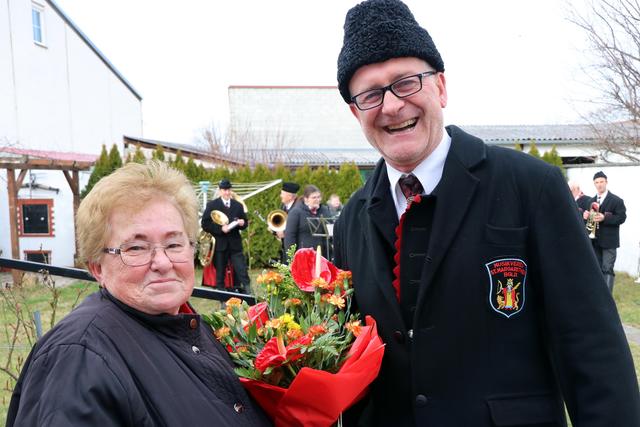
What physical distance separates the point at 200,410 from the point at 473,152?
1179 millimetres

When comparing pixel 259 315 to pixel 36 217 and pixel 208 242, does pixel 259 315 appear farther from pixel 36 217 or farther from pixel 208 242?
pixel 36 217

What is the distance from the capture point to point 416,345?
1753 mm

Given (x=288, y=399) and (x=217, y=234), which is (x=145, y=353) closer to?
(x=288, y=399)

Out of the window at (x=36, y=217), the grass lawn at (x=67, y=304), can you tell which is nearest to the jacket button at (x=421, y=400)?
the grass lawn at (x=67, y=304)

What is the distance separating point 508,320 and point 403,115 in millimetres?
732

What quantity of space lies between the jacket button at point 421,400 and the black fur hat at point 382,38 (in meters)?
1.08

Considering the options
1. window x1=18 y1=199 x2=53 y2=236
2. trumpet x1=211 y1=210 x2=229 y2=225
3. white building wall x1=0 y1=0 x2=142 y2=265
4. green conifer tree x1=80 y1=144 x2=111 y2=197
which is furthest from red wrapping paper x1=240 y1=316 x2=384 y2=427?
window x1=18 y1=199 x2=53 y2=236

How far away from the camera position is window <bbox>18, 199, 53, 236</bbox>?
14474 mm

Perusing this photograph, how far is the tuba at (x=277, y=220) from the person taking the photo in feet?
40.4

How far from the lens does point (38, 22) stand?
16.0m

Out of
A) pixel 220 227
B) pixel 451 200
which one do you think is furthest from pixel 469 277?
pixel 220 227

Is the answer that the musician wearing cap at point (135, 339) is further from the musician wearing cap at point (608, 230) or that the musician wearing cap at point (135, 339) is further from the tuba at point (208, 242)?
the musician wearing cap at point (608, 230)

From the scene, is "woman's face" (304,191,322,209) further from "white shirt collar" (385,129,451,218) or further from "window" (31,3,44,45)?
"window" (31,3,44,45)

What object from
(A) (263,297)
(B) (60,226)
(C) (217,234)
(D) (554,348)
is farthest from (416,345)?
(B) (60,226)
